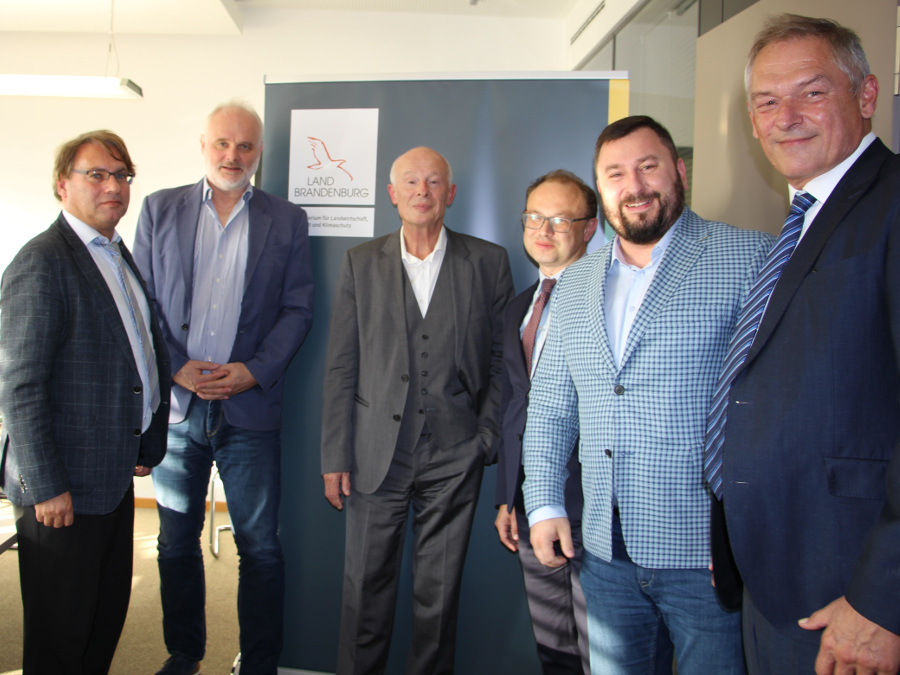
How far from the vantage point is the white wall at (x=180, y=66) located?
5.10 m

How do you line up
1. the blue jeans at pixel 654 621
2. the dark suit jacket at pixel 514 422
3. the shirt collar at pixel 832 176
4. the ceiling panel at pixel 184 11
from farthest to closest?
the ceiling panel at pixel 184 11
the dark suit jacket at pixel 514 422
the blue jeans at pixel 654 621
the shirt collar at pixel 832 176

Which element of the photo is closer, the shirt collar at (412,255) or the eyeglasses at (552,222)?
the eyeglasses at (552,222)

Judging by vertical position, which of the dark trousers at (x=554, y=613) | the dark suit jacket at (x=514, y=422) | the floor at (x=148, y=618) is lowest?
the floor at (x=148, y=618)

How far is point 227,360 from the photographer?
233 centimetres

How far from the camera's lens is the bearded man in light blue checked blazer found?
1.30 meters

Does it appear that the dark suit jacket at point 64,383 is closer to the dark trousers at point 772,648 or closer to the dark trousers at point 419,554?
the dark trousers at point 419,554

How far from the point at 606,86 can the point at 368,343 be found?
58.2 inches

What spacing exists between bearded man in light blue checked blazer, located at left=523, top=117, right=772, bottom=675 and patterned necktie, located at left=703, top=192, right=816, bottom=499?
6cm

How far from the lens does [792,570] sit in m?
1.05

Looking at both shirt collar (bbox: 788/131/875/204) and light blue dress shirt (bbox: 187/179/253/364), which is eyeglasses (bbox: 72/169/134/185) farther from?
shirt collar (bbox: 788/131/875/204)

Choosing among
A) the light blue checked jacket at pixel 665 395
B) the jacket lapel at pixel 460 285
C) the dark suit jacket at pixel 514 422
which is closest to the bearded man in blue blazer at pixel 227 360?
the jacket lapel at pixel 460 285

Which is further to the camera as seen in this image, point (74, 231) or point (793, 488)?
point (74, 231)

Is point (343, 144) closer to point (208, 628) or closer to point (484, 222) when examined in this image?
point (484, 222)

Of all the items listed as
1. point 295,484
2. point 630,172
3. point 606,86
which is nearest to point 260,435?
point 295,484
